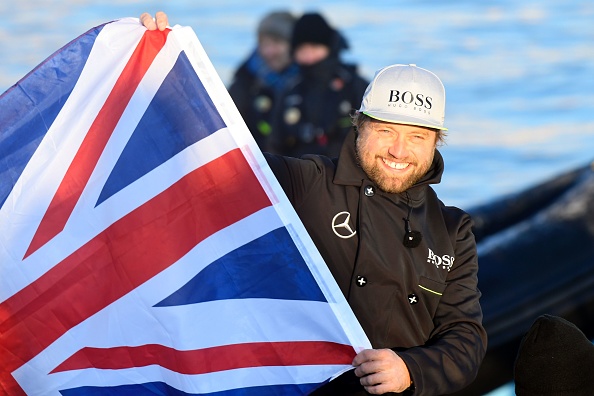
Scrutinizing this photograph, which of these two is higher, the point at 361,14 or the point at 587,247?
the point at 361,14

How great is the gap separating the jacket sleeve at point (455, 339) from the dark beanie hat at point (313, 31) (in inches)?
139

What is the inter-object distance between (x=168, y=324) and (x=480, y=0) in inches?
526

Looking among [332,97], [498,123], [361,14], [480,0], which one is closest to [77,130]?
[332,97]

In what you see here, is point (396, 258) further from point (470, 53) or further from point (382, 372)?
point (470, 53)

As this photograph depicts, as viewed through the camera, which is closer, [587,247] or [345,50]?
[587,247]

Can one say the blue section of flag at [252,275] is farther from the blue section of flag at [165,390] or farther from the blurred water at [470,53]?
the blurred water at [470,53]

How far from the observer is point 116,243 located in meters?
2.96

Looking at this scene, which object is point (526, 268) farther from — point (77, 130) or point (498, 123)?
point (498, 123)

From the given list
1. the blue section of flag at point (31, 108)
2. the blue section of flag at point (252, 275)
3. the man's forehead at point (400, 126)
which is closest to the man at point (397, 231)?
the man's forehead at point (400, 126)

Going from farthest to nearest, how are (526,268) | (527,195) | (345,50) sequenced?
(345,50)
(527,195)
(526,268)

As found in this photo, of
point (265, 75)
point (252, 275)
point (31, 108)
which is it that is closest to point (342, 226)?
point (252, 275)

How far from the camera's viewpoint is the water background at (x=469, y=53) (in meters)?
9.34

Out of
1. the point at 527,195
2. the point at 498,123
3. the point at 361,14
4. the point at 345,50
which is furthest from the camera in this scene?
the point at 361,14

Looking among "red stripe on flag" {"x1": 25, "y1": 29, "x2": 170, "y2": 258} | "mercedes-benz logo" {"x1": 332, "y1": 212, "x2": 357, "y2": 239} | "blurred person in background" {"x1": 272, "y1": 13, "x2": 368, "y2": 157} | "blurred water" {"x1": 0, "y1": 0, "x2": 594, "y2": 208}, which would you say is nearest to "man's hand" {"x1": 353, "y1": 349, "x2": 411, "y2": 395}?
"mercedes-benz logo" {"x1": 332, "y1": 212, "x2": 357, "y2": 239}
